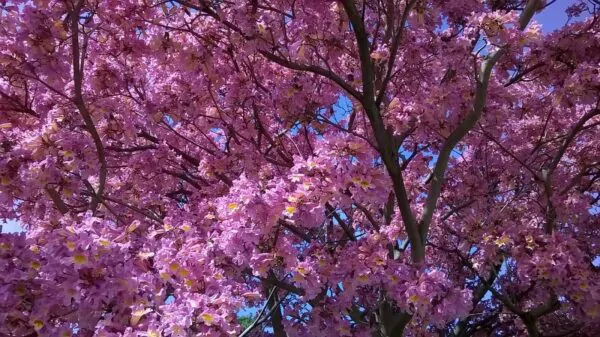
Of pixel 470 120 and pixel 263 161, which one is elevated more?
pixel 263 161

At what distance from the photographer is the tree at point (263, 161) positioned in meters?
3.50

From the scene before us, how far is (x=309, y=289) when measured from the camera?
4.17 meters

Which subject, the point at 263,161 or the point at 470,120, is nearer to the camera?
the point at 470,120

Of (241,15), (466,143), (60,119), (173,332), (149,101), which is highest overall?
(466,143)

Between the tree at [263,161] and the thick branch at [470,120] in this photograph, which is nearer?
the tree at [263,161]

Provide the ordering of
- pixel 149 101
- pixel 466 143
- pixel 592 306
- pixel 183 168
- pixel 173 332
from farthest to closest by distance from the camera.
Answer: pixel 466 143 < pixel 183 168 < pixel 149 101 < pixel 592 306 < pixel 173 332

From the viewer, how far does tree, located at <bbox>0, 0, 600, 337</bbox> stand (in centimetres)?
350

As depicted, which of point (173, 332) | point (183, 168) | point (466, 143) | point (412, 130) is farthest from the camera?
point (466, 143)

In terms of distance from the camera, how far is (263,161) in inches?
232

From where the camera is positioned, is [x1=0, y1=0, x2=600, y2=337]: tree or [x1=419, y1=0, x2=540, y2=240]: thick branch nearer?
[x1=0, y1=0, x2=600, y2=337]: tree

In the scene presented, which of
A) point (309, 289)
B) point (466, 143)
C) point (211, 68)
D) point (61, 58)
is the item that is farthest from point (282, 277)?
point (466, 143)

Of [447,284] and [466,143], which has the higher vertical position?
[466,143]

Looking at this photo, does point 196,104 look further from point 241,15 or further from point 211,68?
point 241,15

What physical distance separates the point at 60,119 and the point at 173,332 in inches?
73.6
